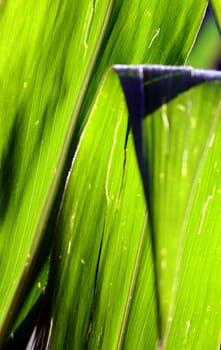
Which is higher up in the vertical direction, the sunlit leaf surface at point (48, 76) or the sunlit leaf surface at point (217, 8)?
the sunlit leaf surface at point (217, 8)

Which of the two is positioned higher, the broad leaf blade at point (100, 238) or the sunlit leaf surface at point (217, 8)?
the sunlit leaf surface at point (217, 8)

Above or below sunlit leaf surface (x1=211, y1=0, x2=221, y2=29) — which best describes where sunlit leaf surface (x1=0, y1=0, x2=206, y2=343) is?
below

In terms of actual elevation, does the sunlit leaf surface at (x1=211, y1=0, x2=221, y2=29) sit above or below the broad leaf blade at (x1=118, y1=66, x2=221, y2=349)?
above

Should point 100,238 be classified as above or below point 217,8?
below

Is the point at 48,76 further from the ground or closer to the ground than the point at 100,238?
further from the ground

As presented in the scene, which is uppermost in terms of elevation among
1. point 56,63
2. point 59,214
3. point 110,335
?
point 56,63

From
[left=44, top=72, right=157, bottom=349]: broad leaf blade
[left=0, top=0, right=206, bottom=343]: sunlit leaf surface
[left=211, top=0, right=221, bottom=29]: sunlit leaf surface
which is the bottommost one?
[left=44, top=72, right=157, bottom=349]: broad leaf blade

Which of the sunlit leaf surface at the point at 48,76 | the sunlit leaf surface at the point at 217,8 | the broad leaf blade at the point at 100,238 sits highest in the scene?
the sunlit leaf surface at the point at 217,8

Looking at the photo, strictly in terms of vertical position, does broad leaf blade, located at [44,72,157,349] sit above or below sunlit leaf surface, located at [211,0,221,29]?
below

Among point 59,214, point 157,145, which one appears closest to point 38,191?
point 59,214

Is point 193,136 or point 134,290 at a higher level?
point 193,136

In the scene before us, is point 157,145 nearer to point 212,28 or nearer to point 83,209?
point 83,209
